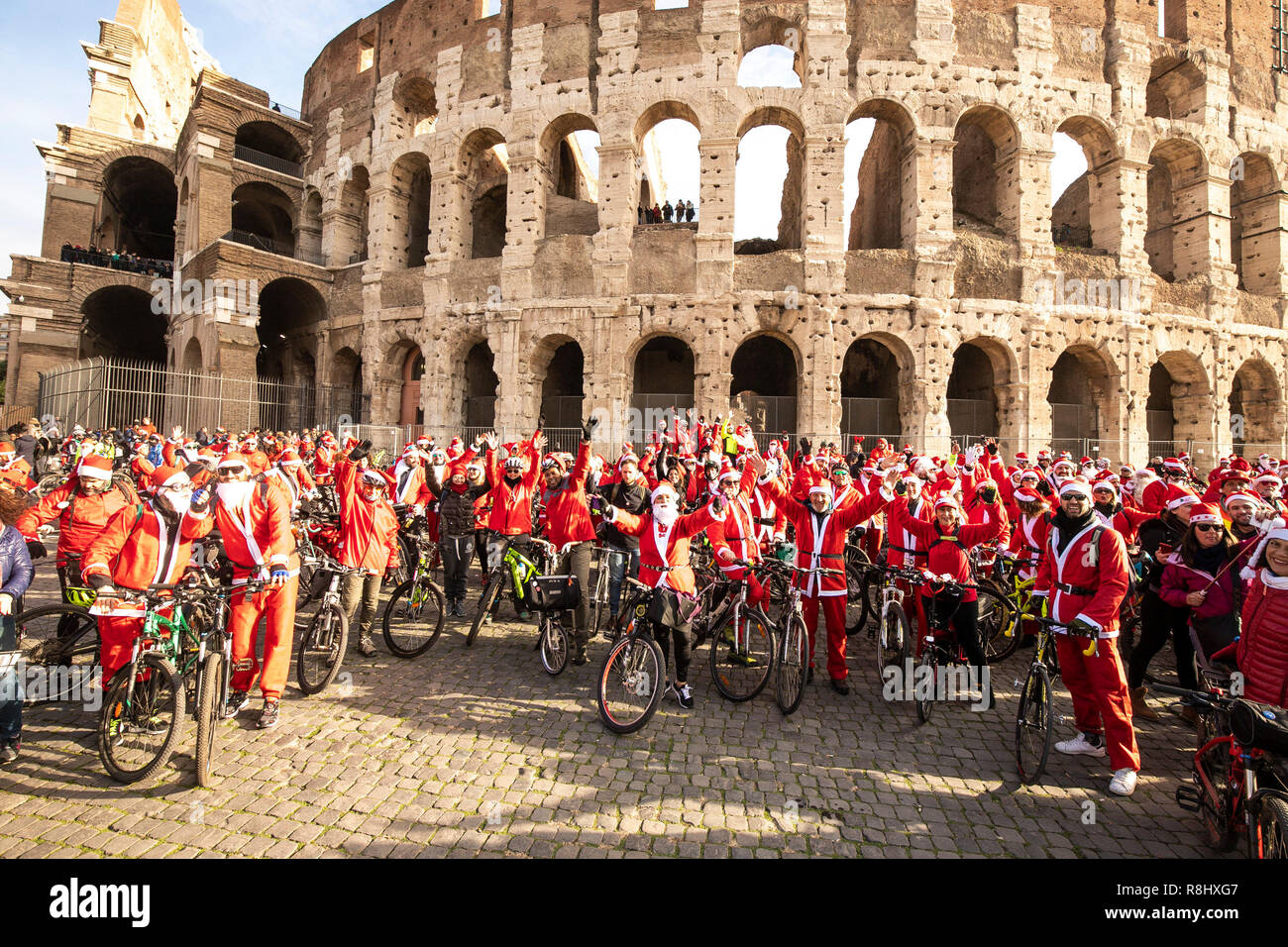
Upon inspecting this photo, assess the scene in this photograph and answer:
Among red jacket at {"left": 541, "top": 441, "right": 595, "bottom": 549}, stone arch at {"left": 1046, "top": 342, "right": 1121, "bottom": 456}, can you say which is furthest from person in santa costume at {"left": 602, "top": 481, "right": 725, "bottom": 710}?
stone arch at {"left": 1046, "top": 342, "right": 1121, "bottom": 456}

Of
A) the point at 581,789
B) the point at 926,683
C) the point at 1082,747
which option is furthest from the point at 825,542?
the point at 581,789

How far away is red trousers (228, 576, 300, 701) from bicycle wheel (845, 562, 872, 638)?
5.64 m

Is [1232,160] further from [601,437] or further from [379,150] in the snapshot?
[379,150]

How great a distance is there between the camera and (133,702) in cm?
386

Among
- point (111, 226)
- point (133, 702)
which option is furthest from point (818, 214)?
point (111, 226)

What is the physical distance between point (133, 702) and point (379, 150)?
2191 centimetres

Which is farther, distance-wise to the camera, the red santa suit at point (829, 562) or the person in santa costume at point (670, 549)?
the red santa suit at point (829, 562)

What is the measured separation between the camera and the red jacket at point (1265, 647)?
3082 mm

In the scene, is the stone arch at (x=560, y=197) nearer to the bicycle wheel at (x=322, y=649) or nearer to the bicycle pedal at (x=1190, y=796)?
the bicycle wheel at (x=322, y=649)

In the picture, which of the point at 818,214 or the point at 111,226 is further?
the point at 111,226

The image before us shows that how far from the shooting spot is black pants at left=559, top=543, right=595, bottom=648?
224 inches

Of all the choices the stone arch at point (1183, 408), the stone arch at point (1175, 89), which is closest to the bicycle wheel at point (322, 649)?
the stone arch at point (1183, 408)

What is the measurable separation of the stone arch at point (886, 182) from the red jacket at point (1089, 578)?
14.9 meters

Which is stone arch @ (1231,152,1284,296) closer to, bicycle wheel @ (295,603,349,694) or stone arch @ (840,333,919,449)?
stone arch @ (840,333,919,449)
